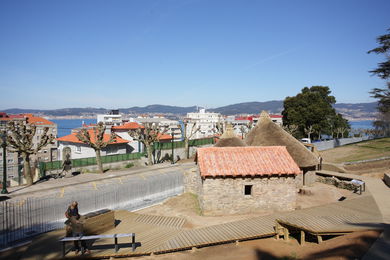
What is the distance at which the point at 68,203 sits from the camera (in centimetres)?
1510

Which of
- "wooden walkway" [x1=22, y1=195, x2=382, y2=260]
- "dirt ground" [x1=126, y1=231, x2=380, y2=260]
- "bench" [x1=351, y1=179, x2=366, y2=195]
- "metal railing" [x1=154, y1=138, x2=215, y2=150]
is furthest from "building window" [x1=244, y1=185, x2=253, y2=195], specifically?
"metal railing" [x1=154, y1=138, x2=215, y2=150]

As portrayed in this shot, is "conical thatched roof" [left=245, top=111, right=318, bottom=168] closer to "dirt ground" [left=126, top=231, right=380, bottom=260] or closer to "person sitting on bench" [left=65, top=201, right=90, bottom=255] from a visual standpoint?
"dirt ground" [left=126, top=231, right=380, bottom=260]

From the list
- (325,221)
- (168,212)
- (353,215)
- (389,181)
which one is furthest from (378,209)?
(168,212)

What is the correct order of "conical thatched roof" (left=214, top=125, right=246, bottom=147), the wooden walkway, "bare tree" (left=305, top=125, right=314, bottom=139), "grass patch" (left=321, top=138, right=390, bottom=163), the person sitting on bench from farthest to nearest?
"bare tree" (left=305, top=125, right=314, bottom=139), "grass patch" (left=321, top=138, right=390, bottom=163), "conical thatched roof" (left=214, top=125, right=246, bottom=147), the wooden walkway, the person sitting on bench

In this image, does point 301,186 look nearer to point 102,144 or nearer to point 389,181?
point 389,181

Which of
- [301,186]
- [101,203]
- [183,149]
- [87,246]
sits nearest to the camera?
[87,246]

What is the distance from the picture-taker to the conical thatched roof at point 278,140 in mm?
21969

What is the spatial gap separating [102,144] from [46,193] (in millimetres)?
10130

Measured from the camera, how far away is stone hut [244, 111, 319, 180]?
21969 millimetres

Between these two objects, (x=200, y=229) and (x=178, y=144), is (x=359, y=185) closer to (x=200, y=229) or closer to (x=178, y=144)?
(x=200, y=229)

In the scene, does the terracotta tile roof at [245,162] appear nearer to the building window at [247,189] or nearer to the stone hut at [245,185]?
the stone hut at [245,185]

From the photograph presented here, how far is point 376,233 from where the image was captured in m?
11.0

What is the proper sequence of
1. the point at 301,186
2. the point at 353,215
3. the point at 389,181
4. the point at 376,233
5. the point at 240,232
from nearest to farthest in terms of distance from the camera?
the point at 376,233 → the point at 240,232 → the point at 353,215 → the point at 389,181 → the point at 301,186

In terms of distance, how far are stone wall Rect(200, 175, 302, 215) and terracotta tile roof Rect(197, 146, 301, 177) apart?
48cm
